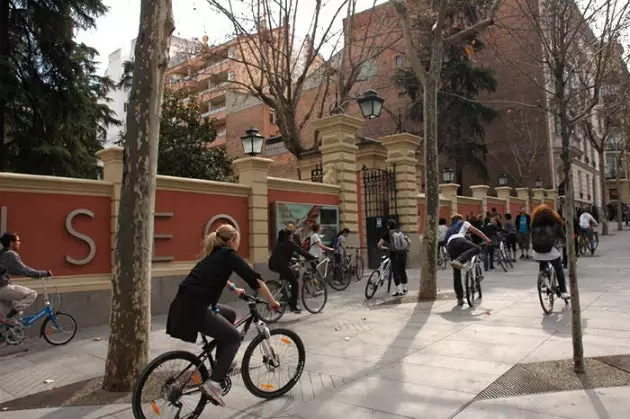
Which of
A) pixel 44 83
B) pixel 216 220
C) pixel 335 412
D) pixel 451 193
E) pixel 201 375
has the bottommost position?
pixel 335 412

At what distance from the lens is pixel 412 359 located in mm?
5598

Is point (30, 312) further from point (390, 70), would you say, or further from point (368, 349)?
point (390, 70)

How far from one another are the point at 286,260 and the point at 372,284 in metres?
2.59

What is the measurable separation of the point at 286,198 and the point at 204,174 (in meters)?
11.8

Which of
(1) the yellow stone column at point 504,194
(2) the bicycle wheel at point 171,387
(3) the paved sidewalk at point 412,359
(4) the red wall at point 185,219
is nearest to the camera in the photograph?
(2) the bicycle wheel at point 171,387

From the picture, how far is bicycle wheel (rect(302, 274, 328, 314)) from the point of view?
915 centimetres

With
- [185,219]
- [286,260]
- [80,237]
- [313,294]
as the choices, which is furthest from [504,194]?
[80,237]

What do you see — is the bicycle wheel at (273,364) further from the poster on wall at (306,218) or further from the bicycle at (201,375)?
the poster on wall at (306,218)

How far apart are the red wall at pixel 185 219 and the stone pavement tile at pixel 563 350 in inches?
281

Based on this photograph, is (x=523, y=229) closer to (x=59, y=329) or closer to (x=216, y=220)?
(x=216, y=220)

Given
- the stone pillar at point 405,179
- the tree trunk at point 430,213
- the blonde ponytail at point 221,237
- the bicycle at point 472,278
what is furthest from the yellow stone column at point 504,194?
the blonde ponytail at point 221,237

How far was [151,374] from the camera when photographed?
3.72m

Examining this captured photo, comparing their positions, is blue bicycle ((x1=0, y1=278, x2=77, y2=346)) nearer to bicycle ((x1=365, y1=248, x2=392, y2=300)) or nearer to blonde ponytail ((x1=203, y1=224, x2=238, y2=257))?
blonde ponytail ((x1=203, y1=224, x2=238, y2=257))

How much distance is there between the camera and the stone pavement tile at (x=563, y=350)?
5.41 m
